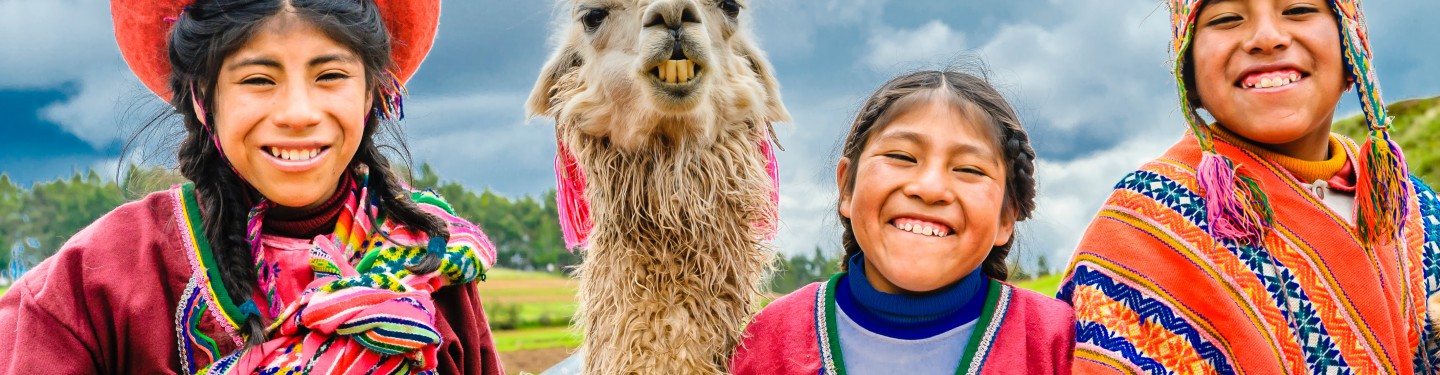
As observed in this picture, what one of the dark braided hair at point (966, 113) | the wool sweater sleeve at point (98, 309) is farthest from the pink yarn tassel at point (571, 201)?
the wool sweater sleeve at point (98, 309)

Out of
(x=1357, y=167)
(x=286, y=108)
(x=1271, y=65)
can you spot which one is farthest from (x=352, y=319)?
(x=1357, y=167)

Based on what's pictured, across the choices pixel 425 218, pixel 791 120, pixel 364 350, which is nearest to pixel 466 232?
pixel 425 218

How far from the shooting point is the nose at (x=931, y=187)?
8.27ft

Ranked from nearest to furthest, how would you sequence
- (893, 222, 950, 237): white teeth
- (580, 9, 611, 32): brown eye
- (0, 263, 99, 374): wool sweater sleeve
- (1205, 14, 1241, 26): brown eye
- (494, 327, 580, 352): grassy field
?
(0, 263, 99, 374): wool sweater sleeve
(893, 222, 950, 237): white teeth
(1205, 14, 1241, 26): brown eye
(580, 9, 611, 32): brown eye
(494, 327, 580, 352): grassy field

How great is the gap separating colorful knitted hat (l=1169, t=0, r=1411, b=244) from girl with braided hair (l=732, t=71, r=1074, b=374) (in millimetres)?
468

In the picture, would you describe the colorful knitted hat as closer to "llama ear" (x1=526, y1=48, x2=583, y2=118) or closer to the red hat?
"llama ear" (x1=526, y1=48, x2=583, y2=118)

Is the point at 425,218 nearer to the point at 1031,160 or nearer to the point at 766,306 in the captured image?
the point at 766,306

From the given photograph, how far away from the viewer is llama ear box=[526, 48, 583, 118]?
308cm

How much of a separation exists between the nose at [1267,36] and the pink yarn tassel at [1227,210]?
11.6 inches

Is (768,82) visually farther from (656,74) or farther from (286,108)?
(286,108)

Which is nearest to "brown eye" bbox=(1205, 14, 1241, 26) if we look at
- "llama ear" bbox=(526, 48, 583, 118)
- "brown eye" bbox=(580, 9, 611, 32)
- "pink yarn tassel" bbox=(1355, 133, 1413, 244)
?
"pink yarn tassel" bbox=(1355, 133, 1413, 244)

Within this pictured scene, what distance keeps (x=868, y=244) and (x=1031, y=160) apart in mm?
530

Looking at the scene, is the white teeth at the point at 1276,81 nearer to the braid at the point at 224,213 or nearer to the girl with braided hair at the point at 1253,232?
the girl with braided hair at the point at 1253,232

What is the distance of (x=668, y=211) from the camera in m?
2.78
